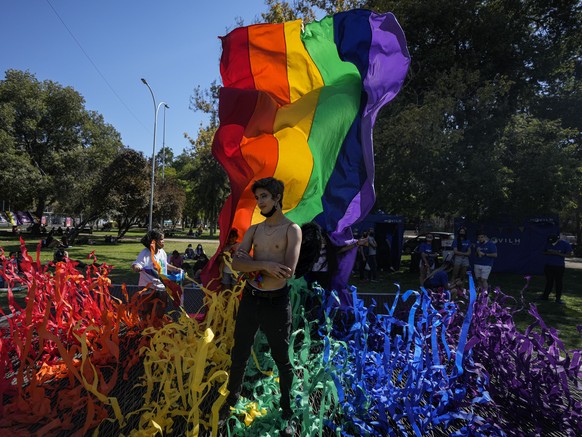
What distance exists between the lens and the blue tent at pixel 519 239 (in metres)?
14.8

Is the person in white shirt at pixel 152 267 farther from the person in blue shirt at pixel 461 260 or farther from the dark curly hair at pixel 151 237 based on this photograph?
the person in blue shirt at pixel 461 260

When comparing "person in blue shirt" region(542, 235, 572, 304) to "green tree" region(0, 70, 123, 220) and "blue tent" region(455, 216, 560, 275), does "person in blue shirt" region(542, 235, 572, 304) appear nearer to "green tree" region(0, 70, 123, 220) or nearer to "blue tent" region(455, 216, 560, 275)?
"blue tent" region(455, 216, 560, 275)

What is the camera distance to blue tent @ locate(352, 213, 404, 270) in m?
14.9

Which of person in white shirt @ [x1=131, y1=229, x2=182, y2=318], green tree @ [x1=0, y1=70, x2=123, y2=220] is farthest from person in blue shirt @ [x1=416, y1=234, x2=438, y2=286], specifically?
green tree @ [x1=0, y1=70, x2=123, y2=220]

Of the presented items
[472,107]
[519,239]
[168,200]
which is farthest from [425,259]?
[168,200]

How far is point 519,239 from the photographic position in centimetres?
1520

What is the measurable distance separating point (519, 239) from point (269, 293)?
1548 cm

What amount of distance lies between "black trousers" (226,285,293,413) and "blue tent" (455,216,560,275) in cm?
1380

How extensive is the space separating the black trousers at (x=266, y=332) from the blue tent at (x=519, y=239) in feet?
45.3

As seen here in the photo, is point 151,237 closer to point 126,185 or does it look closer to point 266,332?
point 266,332

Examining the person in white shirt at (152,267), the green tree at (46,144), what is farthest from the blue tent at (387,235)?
the green tree at (46,144)

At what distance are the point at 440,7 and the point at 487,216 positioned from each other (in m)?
7.80

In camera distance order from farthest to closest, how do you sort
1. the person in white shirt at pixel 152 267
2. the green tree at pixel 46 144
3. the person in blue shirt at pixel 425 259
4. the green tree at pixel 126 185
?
the green tree at pixel 46 144 < the green tree at pixel 126 185 < the person in blue shirt at pixel 425 259 < the person in white shirt at pixel 152 267

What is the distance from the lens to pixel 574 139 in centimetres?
1856
